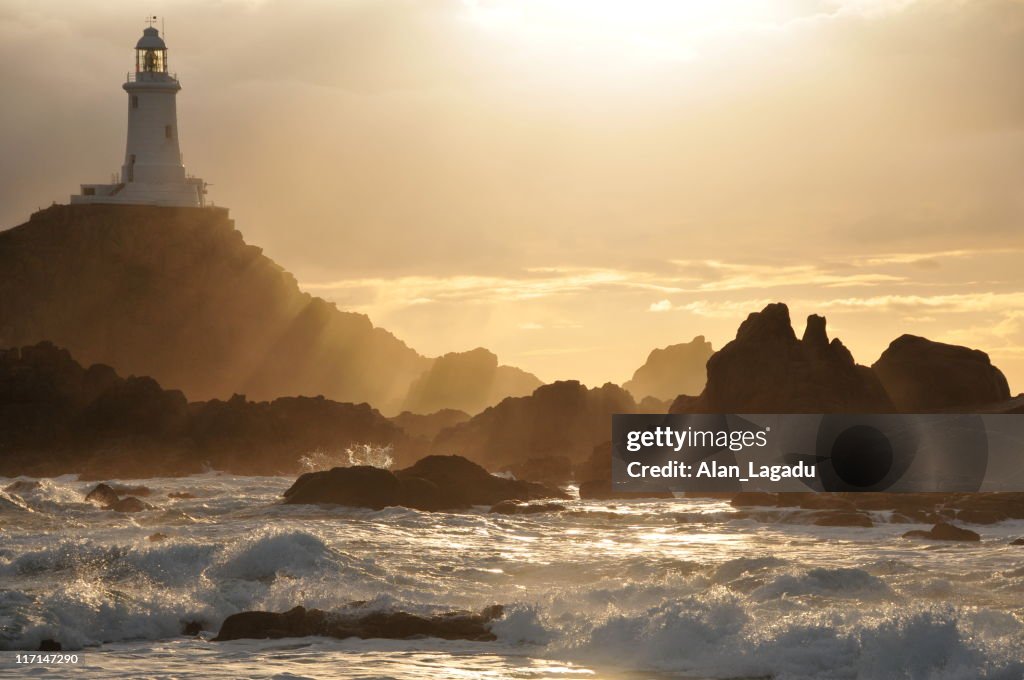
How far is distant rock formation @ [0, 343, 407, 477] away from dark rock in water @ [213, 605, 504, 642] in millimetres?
62339

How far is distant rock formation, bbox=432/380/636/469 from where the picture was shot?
11319 centimetres

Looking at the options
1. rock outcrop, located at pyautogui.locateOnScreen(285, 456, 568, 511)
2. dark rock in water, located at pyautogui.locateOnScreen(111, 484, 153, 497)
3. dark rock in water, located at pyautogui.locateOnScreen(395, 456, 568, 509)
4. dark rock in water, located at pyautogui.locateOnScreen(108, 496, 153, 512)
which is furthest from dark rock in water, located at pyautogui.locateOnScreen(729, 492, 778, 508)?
dark rock in water, located at pyautogui.locateOnScreen(111, 484, 153, 497)

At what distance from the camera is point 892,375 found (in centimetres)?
7344

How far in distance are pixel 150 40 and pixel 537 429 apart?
2042 inches

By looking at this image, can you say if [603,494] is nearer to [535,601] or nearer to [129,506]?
[129,506]

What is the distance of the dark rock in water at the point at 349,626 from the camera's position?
20766 mm

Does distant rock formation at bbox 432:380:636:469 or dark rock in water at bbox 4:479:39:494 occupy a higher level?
distant rock formation at bbox 432:380:636:469

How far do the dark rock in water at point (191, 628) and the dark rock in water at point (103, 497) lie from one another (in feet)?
85.1

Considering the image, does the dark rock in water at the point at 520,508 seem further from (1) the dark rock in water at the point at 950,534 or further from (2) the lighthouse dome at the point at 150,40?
(2) the lighthouse dome at the point at 150,40

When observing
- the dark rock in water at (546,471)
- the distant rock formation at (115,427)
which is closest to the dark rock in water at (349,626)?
the dark rock in water at (546,471)

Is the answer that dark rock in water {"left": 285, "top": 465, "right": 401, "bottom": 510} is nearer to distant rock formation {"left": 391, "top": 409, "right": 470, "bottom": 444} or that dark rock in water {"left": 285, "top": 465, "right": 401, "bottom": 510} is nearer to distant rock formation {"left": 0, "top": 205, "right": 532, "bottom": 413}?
distant rock formation {"left": 0, "top": 205, "right": 532, "bottom": 413}

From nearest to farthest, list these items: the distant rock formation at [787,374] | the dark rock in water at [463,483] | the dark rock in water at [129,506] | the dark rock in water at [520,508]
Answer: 1. the dark rock in water at [129,506]
2. the dark rock in water at [520,508]
3. the dark rock in water at [463,483]
4. the distant rock formation at [787,374]

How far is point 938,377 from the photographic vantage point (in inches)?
2835

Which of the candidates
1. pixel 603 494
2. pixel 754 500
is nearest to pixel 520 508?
pixel 754 500
